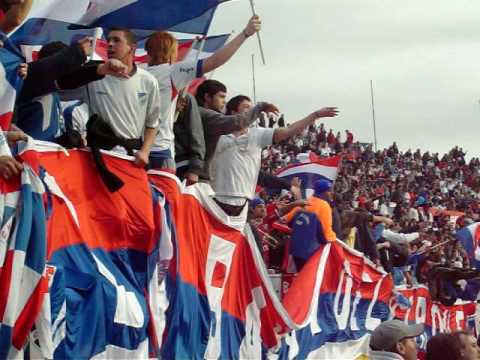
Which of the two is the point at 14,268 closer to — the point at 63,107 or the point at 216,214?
the point at 63,107

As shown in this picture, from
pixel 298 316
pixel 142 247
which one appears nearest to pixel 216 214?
pixel 142 247

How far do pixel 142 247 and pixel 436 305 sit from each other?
7.65 metres

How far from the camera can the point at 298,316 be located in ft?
30.8

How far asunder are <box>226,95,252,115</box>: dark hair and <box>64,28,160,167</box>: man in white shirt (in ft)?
5.85

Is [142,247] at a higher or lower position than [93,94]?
lower

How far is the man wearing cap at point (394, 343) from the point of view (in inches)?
222

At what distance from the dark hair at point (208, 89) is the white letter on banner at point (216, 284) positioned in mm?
1139

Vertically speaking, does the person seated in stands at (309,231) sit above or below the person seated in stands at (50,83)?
below

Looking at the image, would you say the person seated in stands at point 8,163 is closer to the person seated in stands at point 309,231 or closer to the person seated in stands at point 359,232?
the person seated in stands at point 309,231

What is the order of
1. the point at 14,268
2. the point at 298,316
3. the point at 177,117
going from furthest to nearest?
the point at 298,316 < the point at 177,117 < the point at 14,268

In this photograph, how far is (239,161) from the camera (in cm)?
823

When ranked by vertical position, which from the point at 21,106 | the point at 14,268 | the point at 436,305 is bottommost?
the point at 436,305

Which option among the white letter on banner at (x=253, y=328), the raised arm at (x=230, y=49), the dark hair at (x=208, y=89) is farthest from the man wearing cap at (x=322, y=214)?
the raised arm at (x=230, y=49)

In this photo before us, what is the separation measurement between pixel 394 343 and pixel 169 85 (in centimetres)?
249
